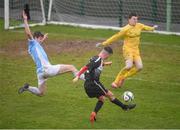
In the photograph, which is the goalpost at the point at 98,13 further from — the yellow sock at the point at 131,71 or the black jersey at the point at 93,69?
the black jersey at the point at 93,69

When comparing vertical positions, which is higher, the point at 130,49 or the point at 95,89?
the point at 130,49

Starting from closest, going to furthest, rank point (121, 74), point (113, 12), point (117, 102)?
point (117, 102) → point (121, 74) → point (113, 12)

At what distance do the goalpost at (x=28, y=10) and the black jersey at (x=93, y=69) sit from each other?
1468 cm

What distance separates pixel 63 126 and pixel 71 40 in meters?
12.1

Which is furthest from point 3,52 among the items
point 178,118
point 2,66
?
point 178,118

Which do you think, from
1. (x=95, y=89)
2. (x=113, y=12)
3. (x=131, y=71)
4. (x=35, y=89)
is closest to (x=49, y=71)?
(x=35, y=89)

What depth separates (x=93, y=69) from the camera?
15.1 metres

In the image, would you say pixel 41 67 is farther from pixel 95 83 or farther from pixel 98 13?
pixel 98 13

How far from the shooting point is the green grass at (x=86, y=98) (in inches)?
593

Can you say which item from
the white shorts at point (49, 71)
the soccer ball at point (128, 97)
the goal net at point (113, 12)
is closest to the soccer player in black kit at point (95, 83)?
the soccer ball at point (128, 97)

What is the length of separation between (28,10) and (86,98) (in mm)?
13892

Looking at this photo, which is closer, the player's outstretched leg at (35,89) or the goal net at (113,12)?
→ the player's outstretched leg at (35,89)

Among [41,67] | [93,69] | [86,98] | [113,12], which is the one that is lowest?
[113,12]

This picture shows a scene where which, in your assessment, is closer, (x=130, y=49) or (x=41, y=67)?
(x=41, y=67)
